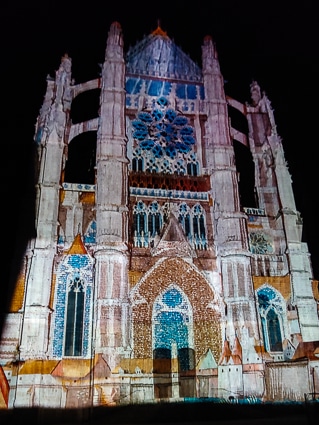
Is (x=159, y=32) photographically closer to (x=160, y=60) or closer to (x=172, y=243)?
(x=160, y=60)

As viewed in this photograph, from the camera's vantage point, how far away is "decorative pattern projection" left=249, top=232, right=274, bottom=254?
1819 centimetres

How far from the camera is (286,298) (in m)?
17.0

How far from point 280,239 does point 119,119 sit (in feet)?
28.4

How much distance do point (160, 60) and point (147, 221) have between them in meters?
9.76

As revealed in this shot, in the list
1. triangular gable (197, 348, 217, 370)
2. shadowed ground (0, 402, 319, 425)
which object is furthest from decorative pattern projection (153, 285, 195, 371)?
shadowed ground (0, 402, 319, 425)

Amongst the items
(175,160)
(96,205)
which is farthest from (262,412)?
(175,160)

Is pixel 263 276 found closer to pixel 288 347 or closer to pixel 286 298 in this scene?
pixel 286 298

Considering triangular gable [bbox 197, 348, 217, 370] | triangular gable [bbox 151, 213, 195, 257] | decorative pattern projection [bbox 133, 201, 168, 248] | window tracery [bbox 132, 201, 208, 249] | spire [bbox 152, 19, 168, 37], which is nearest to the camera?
triangular gable [bbox 197, 348, 217, 370]

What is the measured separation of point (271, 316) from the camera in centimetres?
1692

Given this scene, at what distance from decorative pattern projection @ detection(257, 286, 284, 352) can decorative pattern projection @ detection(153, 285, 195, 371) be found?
2.95 m

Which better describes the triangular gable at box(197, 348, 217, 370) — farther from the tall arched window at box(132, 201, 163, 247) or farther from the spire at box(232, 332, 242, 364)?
the tall arched window at box(132, 201, 163, 247)

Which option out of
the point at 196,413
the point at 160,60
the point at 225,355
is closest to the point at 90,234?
the point at 225,355

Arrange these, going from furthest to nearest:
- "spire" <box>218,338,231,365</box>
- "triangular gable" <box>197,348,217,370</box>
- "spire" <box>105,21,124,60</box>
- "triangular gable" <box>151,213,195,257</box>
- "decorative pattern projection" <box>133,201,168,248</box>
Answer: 1. "spire" <box>105,21,124,60</box>
2. "decorative pattern projection" <box>133,201,168,248</box>
3. "triangular gable" <box>151,213,195,257</box>
4. "triangular gable" <box>197,348,217,370</box>
5. "spire" <box>218,338,231,365</box>

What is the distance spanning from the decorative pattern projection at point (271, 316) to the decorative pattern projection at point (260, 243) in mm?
1720
